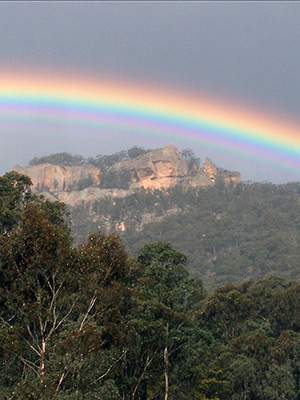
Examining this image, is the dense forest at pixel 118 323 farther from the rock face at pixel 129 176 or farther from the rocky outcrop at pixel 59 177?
the rocky outcrop at pixel 59 177

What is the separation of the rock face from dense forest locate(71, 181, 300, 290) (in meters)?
4.36

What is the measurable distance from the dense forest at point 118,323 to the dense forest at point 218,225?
123 ft

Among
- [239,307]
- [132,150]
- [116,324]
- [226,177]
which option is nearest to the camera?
[116,324]

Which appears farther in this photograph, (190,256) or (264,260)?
(190,256)

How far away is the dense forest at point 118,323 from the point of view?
1105 centimetres

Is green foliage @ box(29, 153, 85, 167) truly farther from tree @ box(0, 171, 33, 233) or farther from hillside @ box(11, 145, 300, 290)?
tree @ box(0, 171, 33, 233)

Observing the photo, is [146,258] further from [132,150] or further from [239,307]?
[132,150]

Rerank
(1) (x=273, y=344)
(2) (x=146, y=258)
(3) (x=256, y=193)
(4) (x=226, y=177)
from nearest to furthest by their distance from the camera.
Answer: (2) (x=146, y=258)
(1) (x=273, y=344)
(3) (x=256, y=193)
(4) (x=226, y=177)

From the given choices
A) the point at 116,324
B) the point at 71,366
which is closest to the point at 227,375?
the point at 116,324

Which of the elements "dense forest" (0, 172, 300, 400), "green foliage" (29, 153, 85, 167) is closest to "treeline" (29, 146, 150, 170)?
"green foliage" (29, 153, 85, 167)

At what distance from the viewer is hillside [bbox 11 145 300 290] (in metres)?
Result: 76.8

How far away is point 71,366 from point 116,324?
2.28m

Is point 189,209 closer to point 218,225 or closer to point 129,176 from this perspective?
point 218,225

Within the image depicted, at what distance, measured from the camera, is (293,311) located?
2845 centimetres
